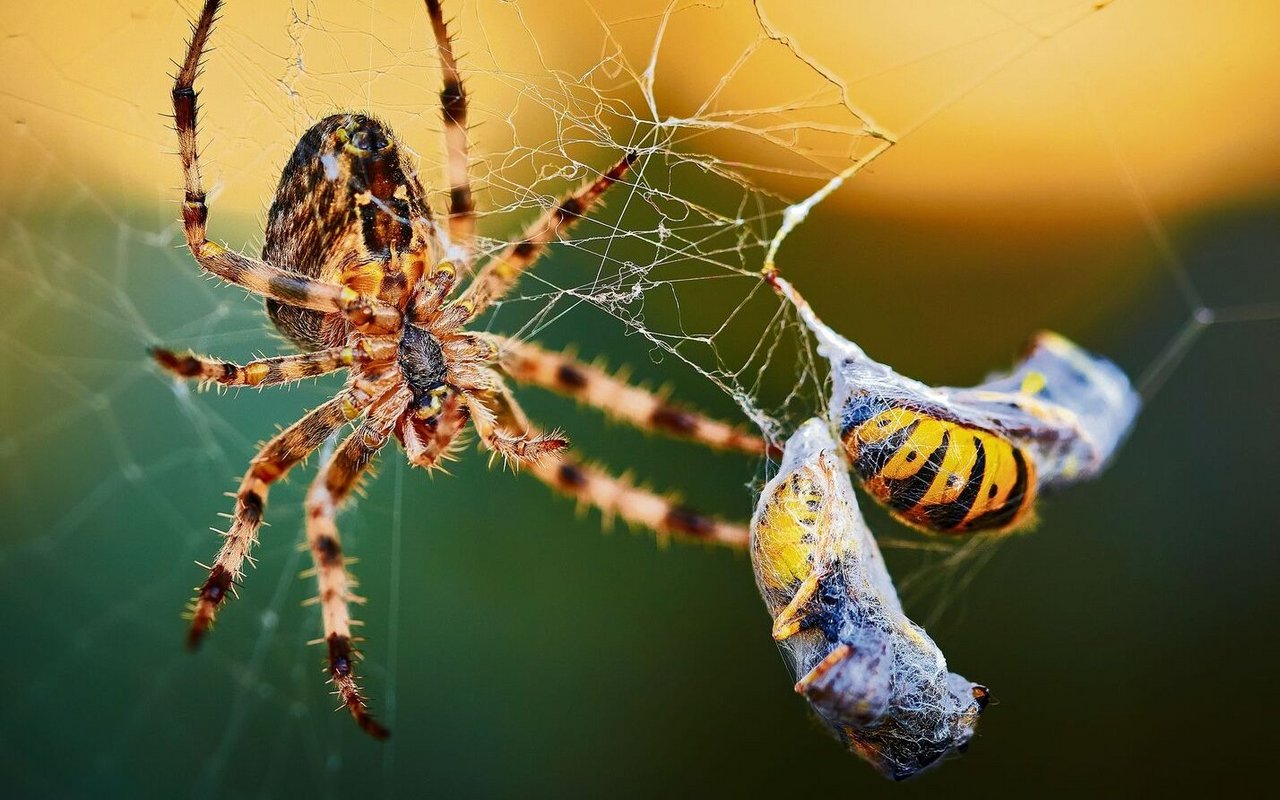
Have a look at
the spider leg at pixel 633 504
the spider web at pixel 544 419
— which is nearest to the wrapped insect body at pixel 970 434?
the spider leg at pixel 633 504

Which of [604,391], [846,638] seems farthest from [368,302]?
[846,638]

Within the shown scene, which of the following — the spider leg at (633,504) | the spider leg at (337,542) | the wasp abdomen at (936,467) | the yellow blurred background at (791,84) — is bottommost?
the spider leg at (337,542)

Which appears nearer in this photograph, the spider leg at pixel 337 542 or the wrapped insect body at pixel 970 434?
the wrapped insect body at pixel 970 434

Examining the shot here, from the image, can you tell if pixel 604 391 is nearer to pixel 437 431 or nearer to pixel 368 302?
pixel 437 431

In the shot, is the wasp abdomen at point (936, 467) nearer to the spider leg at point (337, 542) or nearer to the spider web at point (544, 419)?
the spider leg at point (337, 542)

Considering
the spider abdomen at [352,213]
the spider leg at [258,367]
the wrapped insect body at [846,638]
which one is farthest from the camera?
the spider abdomen at [352,213]

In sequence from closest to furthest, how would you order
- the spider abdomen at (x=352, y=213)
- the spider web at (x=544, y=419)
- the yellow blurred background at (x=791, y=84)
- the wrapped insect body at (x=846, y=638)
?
1. the wrapped insect body at (x=846, y=638)
2. the spider abdomen at (x=352, y=213)
3. the yellow blurred background at (x=791, y=84)
4. the spider web at (x=544, y=419)

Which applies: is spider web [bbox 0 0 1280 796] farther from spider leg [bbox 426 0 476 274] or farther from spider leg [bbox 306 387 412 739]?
spider leg [bbox 306 387 412 739]
